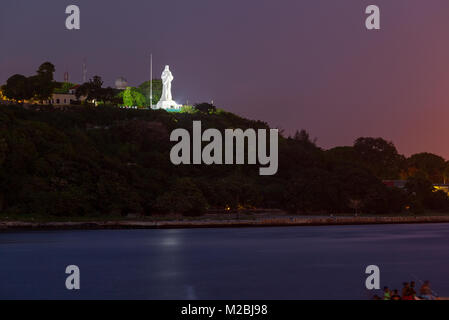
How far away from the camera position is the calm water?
55812 millimetres

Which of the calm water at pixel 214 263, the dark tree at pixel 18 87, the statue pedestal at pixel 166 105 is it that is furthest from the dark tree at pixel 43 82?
the calm water at pixel 214 263

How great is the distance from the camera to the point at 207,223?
109562mm

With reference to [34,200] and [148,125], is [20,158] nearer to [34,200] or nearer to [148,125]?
[34,200]

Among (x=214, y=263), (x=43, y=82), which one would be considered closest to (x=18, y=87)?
(x=43, y=82)

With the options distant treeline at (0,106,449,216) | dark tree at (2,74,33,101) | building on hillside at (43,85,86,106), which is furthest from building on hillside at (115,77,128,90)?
dark tree at (2,74,33,101)

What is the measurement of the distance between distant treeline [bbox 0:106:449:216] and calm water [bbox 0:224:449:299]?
6105 mm

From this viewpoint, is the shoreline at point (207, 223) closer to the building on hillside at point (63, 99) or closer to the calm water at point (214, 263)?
the calm water at point (214, 263)

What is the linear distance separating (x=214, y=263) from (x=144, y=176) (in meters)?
49.3

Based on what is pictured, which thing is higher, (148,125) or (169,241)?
(148,125)

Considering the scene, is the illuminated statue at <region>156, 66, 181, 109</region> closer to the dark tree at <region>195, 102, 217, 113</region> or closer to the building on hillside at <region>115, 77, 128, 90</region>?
the dark tree at <region>195, 102, 217, 113</region>

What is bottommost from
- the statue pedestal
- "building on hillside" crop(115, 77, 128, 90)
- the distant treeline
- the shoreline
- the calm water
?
the calm water
